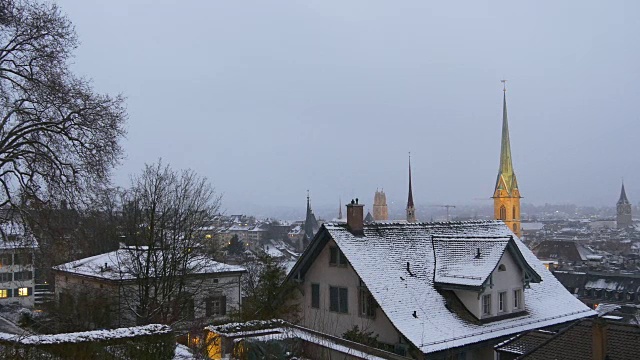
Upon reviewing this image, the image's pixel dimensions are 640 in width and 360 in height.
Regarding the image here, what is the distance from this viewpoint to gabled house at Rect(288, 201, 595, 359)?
23.7 m

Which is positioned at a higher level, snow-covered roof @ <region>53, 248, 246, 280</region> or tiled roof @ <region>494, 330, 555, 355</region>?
snow-covered roof @ <region>53, 248, 246, 280</region>

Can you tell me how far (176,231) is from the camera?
29047 mm

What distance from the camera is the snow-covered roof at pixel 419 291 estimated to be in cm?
2338

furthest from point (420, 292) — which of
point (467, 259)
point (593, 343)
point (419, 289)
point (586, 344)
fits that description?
point (593, 343)

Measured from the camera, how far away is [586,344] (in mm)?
18703

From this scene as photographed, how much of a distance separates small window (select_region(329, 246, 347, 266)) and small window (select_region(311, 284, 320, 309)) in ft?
4.80

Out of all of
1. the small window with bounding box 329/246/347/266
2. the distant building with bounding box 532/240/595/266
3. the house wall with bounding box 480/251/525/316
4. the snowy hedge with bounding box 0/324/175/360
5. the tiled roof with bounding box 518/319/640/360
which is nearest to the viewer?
the snowy hedge with bounding box 0/324/175/360

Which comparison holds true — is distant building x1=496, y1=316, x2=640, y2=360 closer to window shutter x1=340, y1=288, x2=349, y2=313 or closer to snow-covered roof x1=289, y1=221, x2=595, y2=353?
snow-covered roof x1=289, y1=221, x2=595, y2=353

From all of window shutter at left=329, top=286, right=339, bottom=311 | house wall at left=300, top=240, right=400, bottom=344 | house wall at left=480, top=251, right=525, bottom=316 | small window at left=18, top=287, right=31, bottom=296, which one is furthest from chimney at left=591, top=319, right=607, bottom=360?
small window at left=18, top=287, right=31, bottom=296

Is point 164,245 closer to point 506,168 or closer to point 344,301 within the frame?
point 344,301

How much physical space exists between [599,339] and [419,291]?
341 inches

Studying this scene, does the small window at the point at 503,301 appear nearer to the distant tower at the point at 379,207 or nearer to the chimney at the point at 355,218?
the chimney at the point at 355,218

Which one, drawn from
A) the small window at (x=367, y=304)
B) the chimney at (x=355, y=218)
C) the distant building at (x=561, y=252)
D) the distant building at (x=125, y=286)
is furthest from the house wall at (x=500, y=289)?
the distant building at (x=561, y=252)

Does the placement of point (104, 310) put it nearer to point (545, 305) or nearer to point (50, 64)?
point (50, 64)
